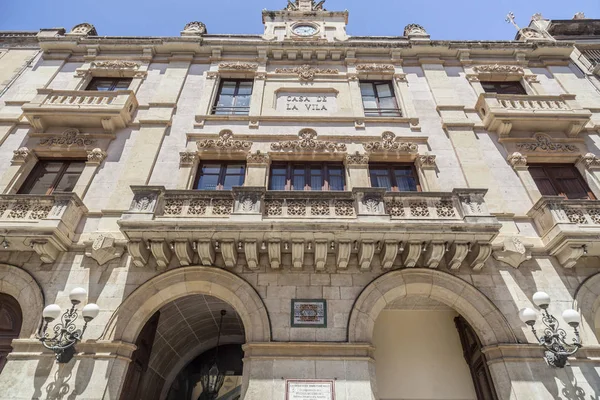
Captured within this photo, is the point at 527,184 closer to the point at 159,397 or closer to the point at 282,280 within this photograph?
the point at 282,280

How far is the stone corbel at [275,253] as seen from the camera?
780 centimetres

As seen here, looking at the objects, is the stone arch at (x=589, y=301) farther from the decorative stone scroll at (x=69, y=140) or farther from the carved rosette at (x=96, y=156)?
the decorative stone scroll at (x=69, y=140)

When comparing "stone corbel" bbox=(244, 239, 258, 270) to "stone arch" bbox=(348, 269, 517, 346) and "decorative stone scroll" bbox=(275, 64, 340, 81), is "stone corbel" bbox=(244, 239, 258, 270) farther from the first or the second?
"decorative stone scroll" bbox=(275, 64, 340, 81)

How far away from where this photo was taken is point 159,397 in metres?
10.0

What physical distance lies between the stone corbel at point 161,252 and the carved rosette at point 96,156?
4707mm

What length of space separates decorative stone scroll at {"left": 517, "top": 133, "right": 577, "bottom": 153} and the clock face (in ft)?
34.6

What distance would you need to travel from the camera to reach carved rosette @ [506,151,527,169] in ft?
34.7

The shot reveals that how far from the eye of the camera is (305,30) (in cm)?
1608

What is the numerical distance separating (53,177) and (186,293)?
6.55 meters

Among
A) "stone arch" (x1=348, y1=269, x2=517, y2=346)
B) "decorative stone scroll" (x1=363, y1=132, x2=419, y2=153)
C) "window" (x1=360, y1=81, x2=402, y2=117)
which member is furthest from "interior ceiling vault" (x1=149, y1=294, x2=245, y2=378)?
"window" (x1=360, y1=81, x2=402, y2=117)

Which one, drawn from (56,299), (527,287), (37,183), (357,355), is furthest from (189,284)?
(527,287)

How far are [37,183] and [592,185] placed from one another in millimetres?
17784

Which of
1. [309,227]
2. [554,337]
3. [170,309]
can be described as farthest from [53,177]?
[554,337]

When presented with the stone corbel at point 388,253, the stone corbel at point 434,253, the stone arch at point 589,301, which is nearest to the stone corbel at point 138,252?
the stone corbel at point 388,253
